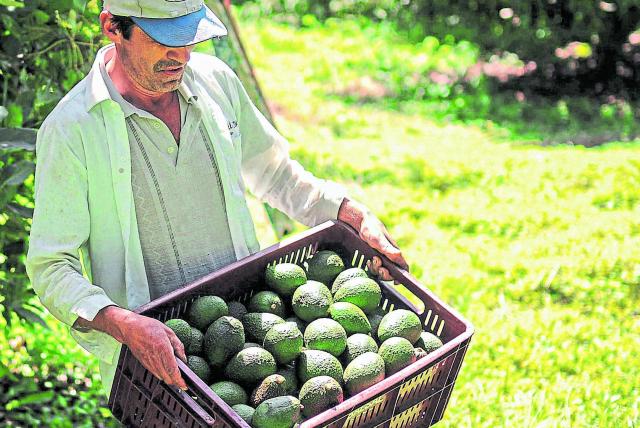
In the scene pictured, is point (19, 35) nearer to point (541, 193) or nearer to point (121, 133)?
point (121, 133)

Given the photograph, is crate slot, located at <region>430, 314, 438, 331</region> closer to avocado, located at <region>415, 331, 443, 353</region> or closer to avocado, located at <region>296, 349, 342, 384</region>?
avocado, located at <region>415, 331, 443, 353</region>

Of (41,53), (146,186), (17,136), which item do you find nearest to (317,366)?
(146,186)


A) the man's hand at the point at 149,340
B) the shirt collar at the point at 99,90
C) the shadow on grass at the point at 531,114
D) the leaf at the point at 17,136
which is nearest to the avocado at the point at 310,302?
the man's hand at the point at 149,340

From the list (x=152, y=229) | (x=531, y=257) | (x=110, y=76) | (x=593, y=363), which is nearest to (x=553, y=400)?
(x=593, y=363)

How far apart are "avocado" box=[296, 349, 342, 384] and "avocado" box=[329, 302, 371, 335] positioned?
14cm

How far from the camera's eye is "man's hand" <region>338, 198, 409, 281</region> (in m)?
2.59

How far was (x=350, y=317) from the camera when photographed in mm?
2414

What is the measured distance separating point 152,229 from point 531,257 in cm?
292

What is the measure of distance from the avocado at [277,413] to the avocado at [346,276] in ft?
1.74

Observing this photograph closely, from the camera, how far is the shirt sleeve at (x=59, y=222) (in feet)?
7.34

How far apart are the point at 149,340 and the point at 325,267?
0.71 m

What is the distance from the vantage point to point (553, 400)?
3736 millimetres

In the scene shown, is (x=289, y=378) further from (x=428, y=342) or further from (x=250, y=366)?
(x=428, y=342)

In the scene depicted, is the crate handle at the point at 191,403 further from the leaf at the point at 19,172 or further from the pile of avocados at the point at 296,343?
the leaf at the point at 19,172
